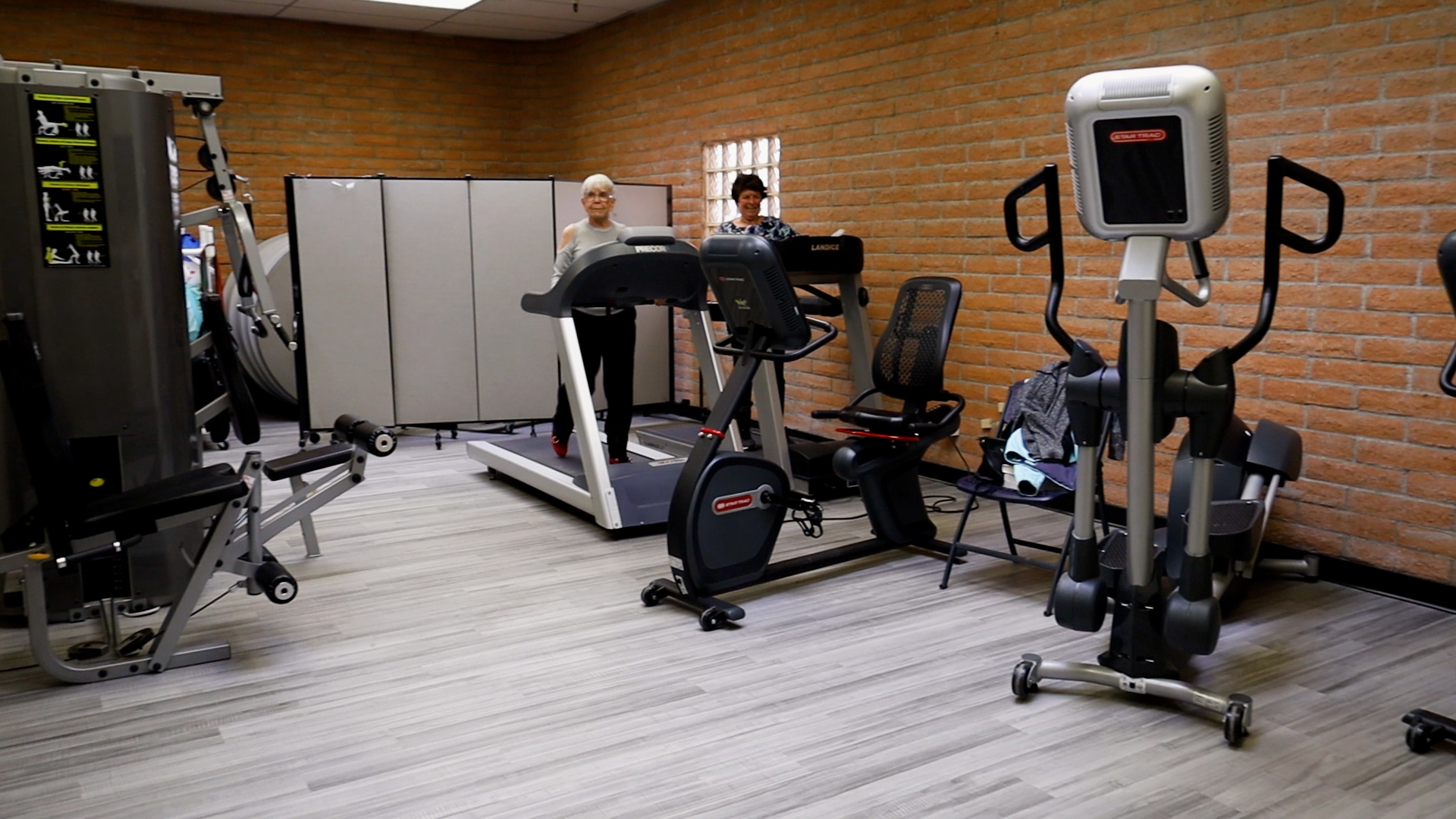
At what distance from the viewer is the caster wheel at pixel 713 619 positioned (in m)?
3.76

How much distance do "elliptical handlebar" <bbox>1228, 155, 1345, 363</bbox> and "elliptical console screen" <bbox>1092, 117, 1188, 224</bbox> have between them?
0.81 ft

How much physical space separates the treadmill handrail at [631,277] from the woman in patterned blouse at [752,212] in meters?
1.19

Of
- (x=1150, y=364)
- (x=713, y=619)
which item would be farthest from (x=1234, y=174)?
(x=713, y=619)

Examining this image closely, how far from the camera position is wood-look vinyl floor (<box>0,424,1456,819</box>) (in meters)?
2.64

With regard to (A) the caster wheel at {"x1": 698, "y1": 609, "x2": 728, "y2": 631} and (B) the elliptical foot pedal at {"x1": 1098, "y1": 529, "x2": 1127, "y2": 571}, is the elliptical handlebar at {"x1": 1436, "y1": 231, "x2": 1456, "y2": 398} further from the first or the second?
(A) the caster wheel at {"x1": 698, "y1": 609, "x2": 728, "y2": 631}

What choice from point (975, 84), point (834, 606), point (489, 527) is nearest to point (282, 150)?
point (489, 527)

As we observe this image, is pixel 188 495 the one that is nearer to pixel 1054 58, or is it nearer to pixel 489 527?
pixel 489 527

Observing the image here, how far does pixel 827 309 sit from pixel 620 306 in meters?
1.41

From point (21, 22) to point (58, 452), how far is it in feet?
21.0

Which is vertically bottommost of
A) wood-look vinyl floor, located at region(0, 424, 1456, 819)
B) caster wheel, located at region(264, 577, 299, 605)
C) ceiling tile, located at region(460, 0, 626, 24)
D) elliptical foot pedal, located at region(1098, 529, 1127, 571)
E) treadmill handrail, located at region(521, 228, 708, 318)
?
wood-look vinyl floor, located at region(0, 424, 1456, 819)

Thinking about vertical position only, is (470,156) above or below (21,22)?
below

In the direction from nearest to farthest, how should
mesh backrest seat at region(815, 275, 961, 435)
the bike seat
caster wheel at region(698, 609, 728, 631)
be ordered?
1. caster wheel at region(698, 609, 728, 631)
2. the bike seat
3. mesh backrest seat at region(815, 275, 961, 435)

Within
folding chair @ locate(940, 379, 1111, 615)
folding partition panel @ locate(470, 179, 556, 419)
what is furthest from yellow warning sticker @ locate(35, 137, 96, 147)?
folding partition panel @ locate(470, 179, 556, 419)

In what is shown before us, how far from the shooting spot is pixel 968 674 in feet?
11.0
